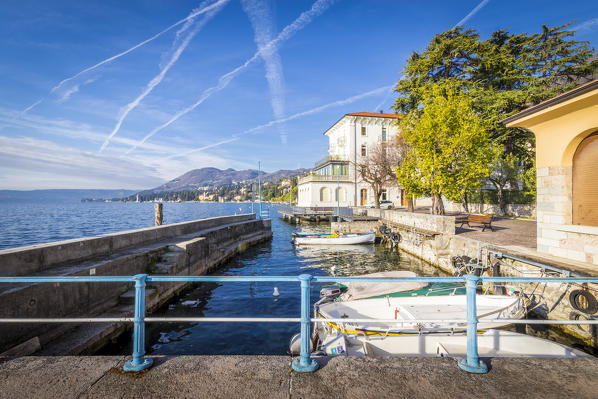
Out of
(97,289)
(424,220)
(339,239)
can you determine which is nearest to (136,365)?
(97,289)

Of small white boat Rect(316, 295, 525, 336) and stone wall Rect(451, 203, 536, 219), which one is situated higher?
stone wall Rect(451, 203, 536, 219)

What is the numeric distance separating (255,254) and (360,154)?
114 feet

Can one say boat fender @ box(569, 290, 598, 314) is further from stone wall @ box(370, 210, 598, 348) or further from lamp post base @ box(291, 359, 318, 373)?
lamp post base @ box(291, 359, 318, 373)

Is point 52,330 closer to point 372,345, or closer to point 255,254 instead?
point 372,345

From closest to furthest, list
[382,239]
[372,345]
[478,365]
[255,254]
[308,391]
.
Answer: [308,391], [478,365], [372,345], [255,254], [382,239]

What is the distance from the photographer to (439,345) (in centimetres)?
583

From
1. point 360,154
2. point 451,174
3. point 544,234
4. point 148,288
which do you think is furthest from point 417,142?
point 360,154

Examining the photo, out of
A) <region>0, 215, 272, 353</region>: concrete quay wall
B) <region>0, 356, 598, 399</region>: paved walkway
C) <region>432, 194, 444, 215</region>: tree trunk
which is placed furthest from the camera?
<region>432, 194, 444, 215</region>: tree trunk

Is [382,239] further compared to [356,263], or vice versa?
[382,239]

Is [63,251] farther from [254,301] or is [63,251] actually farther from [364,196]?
[364,196]

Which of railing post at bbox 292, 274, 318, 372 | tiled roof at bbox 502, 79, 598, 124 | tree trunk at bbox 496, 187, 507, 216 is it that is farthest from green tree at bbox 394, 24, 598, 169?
railing post at bbox 292, 274, 318, 372

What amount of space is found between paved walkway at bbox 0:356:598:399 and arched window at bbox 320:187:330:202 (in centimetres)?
4732

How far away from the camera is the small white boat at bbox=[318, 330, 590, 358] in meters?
5.64

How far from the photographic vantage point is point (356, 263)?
18.1 metres
